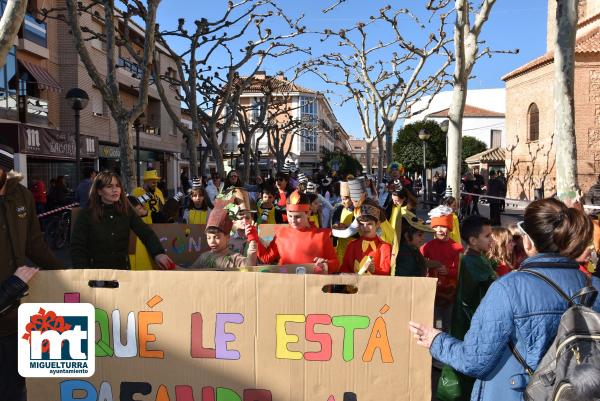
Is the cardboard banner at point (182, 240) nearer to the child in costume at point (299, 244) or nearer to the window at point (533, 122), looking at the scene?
the child in costume at point (299, 244)

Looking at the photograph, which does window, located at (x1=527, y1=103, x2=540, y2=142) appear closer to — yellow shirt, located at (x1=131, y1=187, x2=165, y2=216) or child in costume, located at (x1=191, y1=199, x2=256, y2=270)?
yellow shirt, located at (x1=131, y1=187, x2=165, y2=216)

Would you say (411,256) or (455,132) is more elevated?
(455,132)

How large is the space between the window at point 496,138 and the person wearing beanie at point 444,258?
201ft

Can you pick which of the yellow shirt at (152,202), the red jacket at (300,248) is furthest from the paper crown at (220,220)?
the yellow shirt at (152,202)

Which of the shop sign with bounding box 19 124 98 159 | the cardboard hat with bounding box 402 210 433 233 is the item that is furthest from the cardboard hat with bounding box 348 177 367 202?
the shop sign with bounding box 19 124 98 159

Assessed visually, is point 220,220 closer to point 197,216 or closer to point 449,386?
point 449,386

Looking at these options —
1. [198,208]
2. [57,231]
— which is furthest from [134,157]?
[198,208]

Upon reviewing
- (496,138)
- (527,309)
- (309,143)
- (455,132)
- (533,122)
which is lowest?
(527,309)

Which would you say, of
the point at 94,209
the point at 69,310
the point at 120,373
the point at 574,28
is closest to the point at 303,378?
the point at 120,373

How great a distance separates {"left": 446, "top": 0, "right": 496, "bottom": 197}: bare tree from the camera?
30.7 ft

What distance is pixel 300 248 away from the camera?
4.42 m

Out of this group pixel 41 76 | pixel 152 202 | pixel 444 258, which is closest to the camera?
pixel 444 258

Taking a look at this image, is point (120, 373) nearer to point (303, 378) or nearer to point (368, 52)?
point (303, 378)

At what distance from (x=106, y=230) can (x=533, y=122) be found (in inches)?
1206
